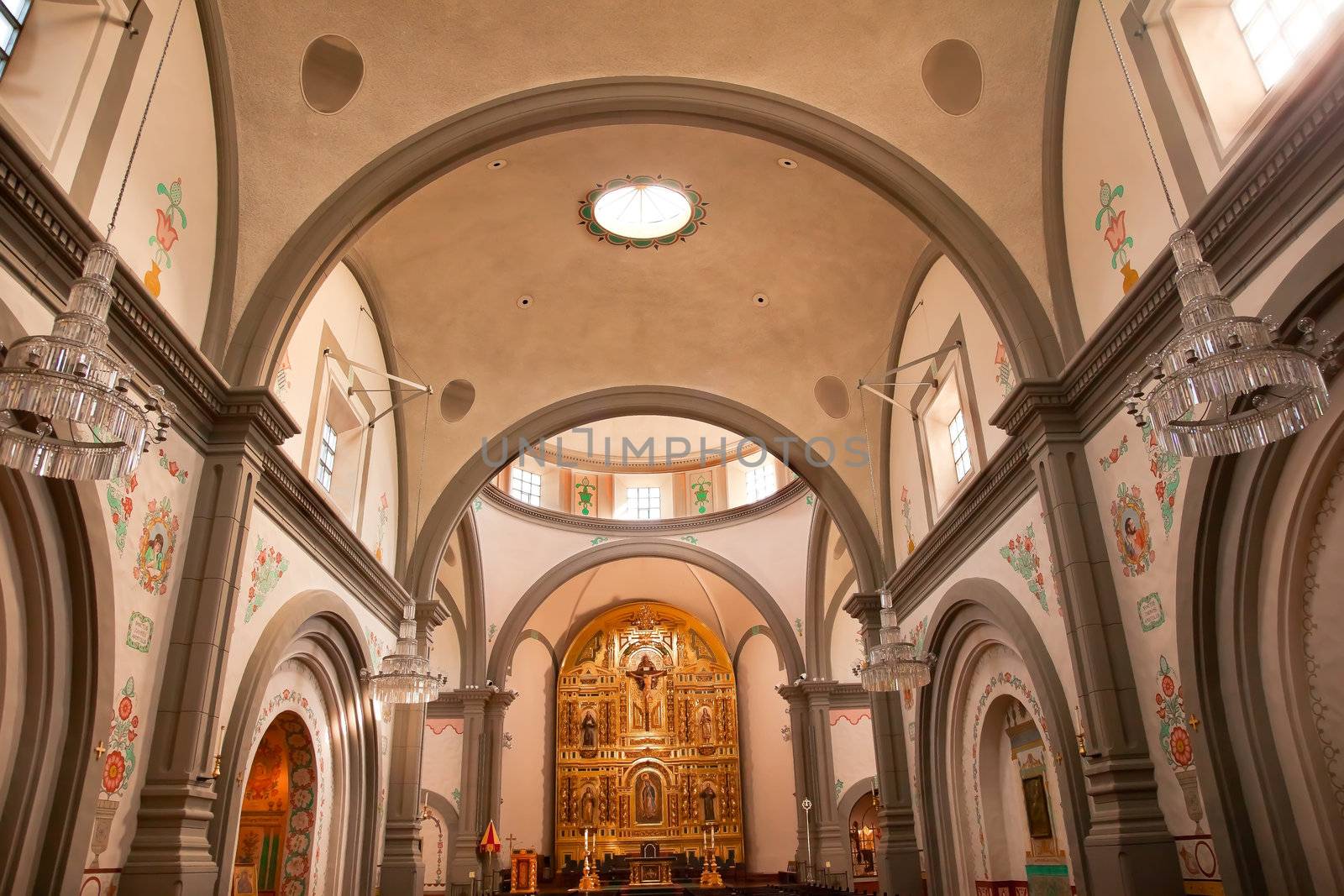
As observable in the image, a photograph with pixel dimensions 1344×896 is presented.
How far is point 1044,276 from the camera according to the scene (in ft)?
29.8

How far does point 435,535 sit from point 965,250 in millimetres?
8864

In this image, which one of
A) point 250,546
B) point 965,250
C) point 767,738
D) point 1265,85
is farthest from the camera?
point 767,738

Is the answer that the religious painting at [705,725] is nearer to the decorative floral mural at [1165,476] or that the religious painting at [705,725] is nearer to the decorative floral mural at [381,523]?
the decorative floral mural at [381,523]

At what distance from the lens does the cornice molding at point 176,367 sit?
5.63 m

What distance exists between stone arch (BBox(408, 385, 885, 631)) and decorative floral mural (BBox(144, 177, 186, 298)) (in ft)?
23.1

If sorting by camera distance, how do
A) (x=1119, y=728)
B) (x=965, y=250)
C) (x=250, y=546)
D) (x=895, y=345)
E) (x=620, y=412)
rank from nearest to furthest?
1. (x=1119, y=728)
2. (x=250, y=546)
3. (x=965, y=250)
4. (x=895, y=345)
5. (x=620, y=412)

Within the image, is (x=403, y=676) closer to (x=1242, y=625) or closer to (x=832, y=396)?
(x=1242, y=625)

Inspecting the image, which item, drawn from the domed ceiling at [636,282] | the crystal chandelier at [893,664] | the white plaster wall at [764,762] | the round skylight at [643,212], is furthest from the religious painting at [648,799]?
the round skylight at [643,212]

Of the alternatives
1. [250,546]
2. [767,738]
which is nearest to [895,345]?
[250,546]

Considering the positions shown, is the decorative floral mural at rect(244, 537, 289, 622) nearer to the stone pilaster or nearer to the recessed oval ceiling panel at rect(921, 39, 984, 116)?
the stone pilaster

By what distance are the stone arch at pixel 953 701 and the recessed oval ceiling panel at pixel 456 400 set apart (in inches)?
297

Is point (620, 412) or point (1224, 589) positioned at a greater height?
point (620, 412)

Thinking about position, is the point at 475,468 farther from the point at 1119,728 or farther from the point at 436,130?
the point at 1119,728

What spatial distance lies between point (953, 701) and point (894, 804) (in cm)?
247
